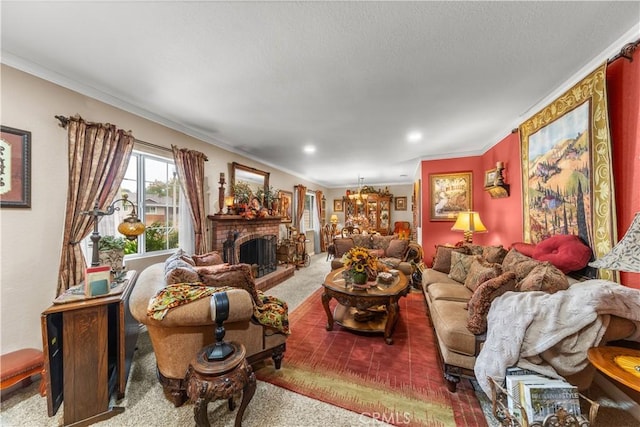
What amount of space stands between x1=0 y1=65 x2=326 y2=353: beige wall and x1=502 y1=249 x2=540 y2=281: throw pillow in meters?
4.23

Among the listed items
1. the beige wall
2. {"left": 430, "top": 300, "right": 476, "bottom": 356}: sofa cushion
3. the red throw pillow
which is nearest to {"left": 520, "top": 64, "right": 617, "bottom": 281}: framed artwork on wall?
the red throw pillow

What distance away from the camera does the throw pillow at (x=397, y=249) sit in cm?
483

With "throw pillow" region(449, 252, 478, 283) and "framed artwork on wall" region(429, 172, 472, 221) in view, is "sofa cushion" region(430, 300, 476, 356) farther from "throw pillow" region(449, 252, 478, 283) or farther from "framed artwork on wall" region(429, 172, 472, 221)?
"framed artwork on wall" region(429, 172, 472, 221)

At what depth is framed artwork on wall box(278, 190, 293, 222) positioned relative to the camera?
5.55m

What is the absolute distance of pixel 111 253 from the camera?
1931 millimetres

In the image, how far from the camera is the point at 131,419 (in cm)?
146

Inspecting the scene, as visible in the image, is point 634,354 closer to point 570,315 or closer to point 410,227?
point 570,315

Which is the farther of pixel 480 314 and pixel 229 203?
pixel 229 203

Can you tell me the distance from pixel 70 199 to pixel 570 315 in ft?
13.2

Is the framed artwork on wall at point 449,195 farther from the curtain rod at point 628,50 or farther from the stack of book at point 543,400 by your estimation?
the stack of book at point 543,400

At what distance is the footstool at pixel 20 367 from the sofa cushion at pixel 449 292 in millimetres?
3515

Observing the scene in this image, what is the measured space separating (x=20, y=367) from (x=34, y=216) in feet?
3.83

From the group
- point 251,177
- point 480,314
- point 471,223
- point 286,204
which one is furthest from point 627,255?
point 286,204

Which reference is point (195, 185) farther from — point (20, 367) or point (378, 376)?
point (378, 376)
